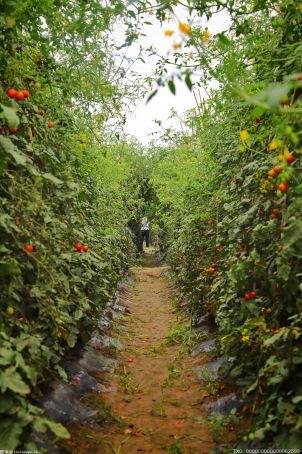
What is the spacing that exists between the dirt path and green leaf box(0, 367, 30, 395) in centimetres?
121

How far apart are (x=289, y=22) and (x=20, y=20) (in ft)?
6.23

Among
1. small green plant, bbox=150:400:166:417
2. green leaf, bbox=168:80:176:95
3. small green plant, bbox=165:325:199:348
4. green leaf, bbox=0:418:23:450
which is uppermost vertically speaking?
small green plant, bbox=165:325:199:348

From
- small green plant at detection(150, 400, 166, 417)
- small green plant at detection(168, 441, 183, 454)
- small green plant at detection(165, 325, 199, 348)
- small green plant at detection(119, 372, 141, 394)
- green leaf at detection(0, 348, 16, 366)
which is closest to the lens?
green leaf at detection(0, 348, 16, 366)

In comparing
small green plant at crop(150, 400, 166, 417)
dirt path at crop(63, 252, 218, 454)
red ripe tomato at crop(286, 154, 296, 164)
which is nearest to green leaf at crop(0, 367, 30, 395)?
dirt path at crop(63, 252, 218, 454)

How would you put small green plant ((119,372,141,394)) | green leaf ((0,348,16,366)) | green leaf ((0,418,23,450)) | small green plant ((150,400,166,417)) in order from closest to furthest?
green leaf ((0,418,23,450)) < green leaf ((0,348,16,366)) < small green plant ((150,400,166,417)) < small green plant ((119,372,141,394))

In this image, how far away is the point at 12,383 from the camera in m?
1.97

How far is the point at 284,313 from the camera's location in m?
2.87

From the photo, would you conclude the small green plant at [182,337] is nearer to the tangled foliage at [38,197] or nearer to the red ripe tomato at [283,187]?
the tangled foliage at [38,197]

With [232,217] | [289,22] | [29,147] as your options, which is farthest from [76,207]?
[289,22]

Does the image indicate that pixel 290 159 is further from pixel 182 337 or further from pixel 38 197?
pixel 182 337

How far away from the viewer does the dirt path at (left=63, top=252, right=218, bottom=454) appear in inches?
126

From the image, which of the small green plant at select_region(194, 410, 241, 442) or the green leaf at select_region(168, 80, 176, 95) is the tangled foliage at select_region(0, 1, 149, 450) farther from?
the small green plant at select_region(194, 410, 241, 442)

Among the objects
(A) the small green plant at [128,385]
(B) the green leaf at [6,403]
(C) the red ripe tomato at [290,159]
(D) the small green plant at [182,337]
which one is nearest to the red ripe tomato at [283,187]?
(C) the red ripe tomato at [290,159]

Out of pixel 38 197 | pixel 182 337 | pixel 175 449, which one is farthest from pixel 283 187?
pixel 182 337
